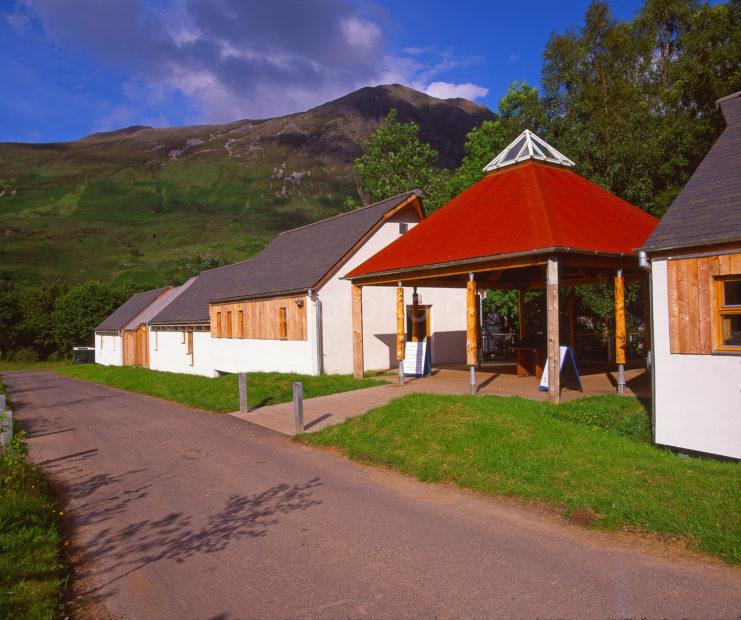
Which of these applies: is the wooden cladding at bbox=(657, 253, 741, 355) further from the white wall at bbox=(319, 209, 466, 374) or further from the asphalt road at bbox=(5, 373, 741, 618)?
the white wall at bbox=(319, 209, 466, 374)

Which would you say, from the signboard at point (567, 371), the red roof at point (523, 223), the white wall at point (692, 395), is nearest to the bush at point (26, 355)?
the red roof at point (523, 223)

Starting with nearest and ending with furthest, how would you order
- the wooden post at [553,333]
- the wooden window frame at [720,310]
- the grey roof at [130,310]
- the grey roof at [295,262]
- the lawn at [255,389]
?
the wooden window frame at [720,310], the wooden post at [553,333], the lawn at [255,389], the grey roof at [295,262], the grey roof at [130,310]

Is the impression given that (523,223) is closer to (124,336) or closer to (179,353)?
(179,353)

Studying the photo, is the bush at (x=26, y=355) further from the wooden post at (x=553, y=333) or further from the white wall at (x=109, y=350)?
the wooden post at (x=553, y=333)

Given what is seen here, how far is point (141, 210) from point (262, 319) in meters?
132

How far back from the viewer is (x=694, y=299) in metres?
9.21

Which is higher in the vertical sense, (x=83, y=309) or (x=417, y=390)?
(x=83, y=309)

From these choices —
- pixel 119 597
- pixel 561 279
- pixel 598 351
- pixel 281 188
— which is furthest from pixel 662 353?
pixel 281 188

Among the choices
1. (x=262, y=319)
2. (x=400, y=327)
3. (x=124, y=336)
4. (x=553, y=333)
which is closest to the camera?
(x=553, y=333)

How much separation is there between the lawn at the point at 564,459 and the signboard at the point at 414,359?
497cm

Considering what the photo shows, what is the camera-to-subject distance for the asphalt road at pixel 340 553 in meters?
4.88

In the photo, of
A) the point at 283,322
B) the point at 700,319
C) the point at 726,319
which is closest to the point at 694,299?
the point at 700,319

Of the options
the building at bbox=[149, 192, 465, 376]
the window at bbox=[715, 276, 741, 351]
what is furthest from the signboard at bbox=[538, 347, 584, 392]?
the building at bbox=[149, 192, 465, 376]

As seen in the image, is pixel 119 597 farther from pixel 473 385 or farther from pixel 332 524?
pixel 473 385
